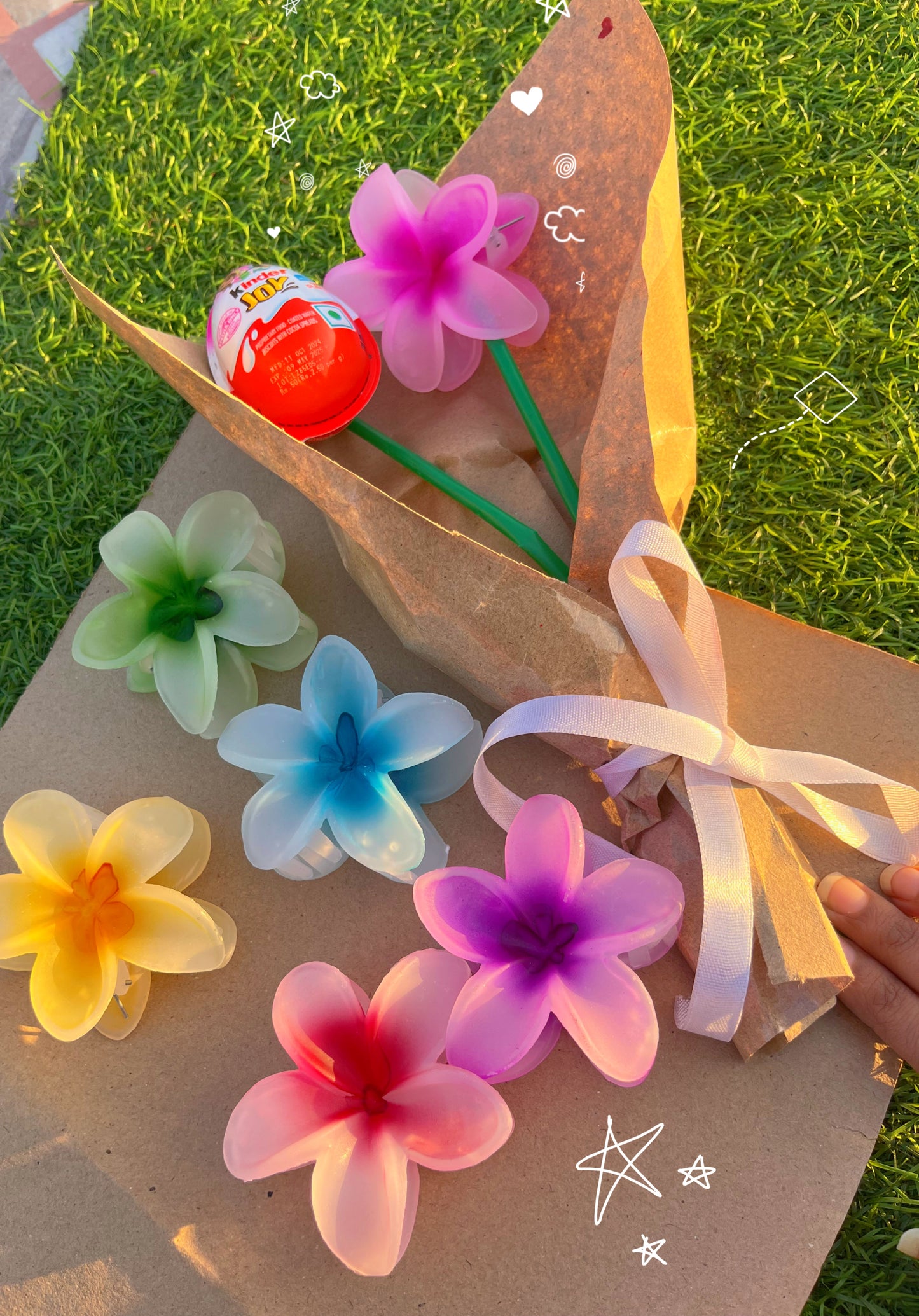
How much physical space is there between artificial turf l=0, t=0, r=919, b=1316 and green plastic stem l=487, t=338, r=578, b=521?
0.15m

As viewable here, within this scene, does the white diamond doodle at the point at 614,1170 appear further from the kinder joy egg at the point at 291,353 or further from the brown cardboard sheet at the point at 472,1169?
the kinder joy egg at the point at 291,353

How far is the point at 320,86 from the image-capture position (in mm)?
851

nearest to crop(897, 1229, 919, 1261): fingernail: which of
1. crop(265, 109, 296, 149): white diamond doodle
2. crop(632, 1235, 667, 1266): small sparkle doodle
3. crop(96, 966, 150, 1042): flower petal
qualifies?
crop(632, 1235, 667, 1266): small sparkle doodle

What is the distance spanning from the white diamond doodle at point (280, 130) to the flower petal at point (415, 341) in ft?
1.05

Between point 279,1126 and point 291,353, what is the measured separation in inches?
17.0

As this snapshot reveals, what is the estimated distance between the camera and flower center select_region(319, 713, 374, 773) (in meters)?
0.57

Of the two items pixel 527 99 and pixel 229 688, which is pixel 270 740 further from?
pixel 527 99

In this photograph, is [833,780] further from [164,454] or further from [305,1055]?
[164,454]

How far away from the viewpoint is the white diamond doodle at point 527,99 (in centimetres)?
61

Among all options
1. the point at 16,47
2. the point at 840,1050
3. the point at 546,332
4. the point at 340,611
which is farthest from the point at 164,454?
the point at 840,1050

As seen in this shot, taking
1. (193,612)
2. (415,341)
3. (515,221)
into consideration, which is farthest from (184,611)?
(515,221)

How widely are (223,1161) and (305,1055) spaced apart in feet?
0.32

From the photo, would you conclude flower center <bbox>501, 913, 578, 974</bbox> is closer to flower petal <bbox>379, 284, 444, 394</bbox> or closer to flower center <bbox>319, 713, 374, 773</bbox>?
flower center <bbox>319, 713, 374, 773</bbox>

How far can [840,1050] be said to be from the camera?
1.82 feet
